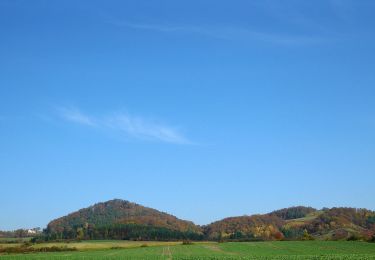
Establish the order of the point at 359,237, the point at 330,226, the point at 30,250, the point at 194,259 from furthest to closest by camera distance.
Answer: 1. the point at 330,226
2. the point at 359,237
3. the point at 30,250
4. the point at 194,259

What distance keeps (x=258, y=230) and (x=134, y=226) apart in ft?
166

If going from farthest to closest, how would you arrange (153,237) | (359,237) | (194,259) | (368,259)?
(153,237)
(359,237)
(194,259)
(368,259)

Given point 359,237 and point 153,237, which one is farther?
point 153,237

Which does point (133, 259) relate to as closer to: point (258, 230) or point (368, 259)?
point (368, 259)

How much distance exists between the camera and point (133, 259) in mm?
63062

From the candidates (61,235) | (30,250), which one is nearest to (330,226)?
(61,235)

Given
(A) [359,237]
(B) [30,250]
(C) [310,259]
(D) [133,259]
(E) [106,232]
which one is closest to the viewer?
(C) [310,259]

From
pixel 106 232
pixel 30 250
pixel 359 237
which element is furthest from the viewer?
pixel 106 232

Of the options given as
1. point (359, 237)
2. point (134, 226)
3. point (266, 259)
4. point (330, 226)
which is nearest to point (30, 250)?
point (266, 259)

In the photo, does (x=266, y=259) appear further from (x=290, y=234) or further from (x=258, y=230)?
(x=258, y=230)

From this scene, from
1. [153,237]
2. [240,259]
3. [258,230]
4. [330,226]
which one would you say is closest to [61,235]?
[153,237]

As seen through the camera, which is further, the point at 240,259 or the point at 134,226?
the point at 134,226

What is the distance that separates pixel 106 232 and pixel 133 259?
125794 mm

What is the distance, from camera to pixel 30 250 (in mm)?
102938
